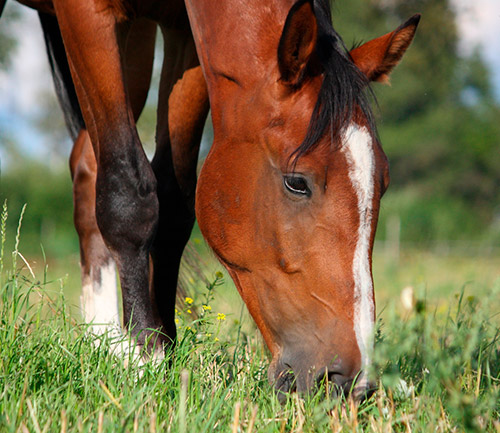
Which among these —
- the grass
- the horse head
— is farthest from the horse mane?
the grass

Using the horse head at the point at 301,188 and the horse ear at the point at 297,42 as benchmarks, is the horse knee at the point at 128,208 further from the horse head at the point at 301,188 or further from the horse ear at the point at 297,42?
the horse ear at the point at 297,42

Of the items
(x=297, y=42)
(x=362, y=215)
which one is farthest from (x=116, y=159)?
(x=362, y=215)

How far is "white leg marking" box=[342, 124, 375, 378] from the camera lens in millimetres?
2064

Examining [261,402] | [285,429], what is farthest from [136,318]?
[285,429]

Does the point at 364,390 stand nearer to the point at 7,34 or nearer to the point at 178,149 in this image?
the point at 178,149

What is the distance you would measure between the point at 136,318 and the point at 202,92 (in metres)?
1.36

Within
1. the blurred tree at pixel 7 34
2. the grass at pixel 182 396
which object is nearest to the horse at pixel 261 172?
the grass at pixel 182 396

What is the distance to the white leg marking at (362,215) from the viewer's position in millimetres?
2064

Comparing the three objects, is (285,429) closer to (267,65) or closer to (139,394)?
(139,394)

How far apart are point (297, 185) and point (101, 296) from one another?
5.03ft

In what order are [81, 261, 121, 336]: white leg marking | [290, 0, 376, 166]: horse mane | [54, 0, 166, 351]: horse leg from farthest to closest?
[81, 261, 121, 336]: white leg marking < [54, 0, 166, 351]: horse leg < [290, 0, 376, 166]: horse mane

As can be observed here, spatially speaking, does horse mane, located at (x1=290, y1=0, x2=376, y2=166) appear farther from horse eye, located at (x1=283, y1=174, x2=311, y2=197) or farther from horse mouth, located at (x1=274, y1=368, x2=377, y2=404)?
horse mouth, located at (x1=274, y1=368, x2=377, y2=404)

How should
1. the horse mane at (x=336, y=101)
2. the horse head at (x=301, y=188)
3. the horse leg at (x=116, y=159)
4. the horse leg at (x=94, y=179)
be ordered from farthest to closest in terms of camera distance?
the horse leg at (x=94, y=179) → the horse leg at (x=116, y=159) → the horse mane at (x=336, y=101) → the horse head at (x=301, y=188)

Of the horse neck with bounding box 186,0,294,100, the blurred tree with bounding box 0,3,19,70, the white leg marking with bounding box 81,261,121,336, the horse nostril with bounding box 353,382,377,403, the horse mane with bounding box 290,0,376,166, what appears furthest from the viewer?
the blurred tree with bounding box 0,3,19,70
